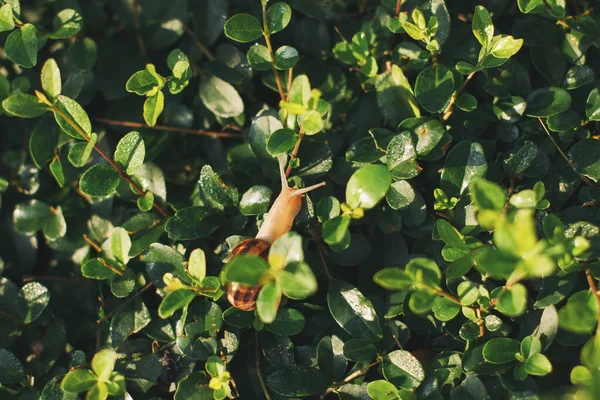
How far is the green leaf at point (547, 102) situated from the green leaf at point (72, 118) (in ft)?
3.55

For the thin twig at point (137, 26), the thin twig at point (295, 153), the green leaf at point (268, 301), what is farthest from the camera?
the thin twig at point (137, 26)

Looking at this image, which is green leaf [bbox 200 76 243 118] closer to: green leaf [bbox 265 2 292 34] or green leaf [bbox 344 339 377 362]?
green leaf [bbox 265 2 292 34]

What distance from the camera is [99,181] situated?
144cm

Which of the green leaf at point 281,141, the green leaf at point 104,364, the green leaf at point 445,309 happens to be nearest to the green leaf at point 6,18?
the green leaf at point 281,141

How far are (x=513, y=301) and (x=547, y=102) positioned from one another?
1.97 feet

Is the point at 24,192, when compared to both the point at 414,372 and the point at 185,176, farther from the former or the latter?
the point at 414,372

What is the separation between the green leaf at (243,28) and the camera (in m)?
1.40

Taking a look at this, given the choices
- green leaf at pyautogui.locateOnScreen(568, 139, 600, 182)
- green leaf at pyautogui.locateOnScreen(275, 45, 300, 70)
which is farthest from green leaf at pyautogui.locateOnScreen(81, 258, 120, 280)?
green leaf at pyautogui.locateOnScreen(568, 139, 600, 182)

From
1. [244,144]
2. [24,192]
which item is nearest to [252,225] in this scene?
[244,144]

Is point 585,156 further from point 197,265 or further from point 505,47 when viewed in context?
point 197,265

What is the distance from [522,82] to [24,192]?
1.42 metres

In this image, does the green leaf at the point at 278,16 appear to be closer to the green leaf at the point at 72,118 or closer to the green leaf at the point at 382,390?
the green leaf at the point at 72,118

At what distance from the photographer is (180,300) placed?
4.18 feet

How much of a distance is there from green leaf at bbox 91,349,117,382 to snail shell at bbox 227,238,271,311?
286 mm
